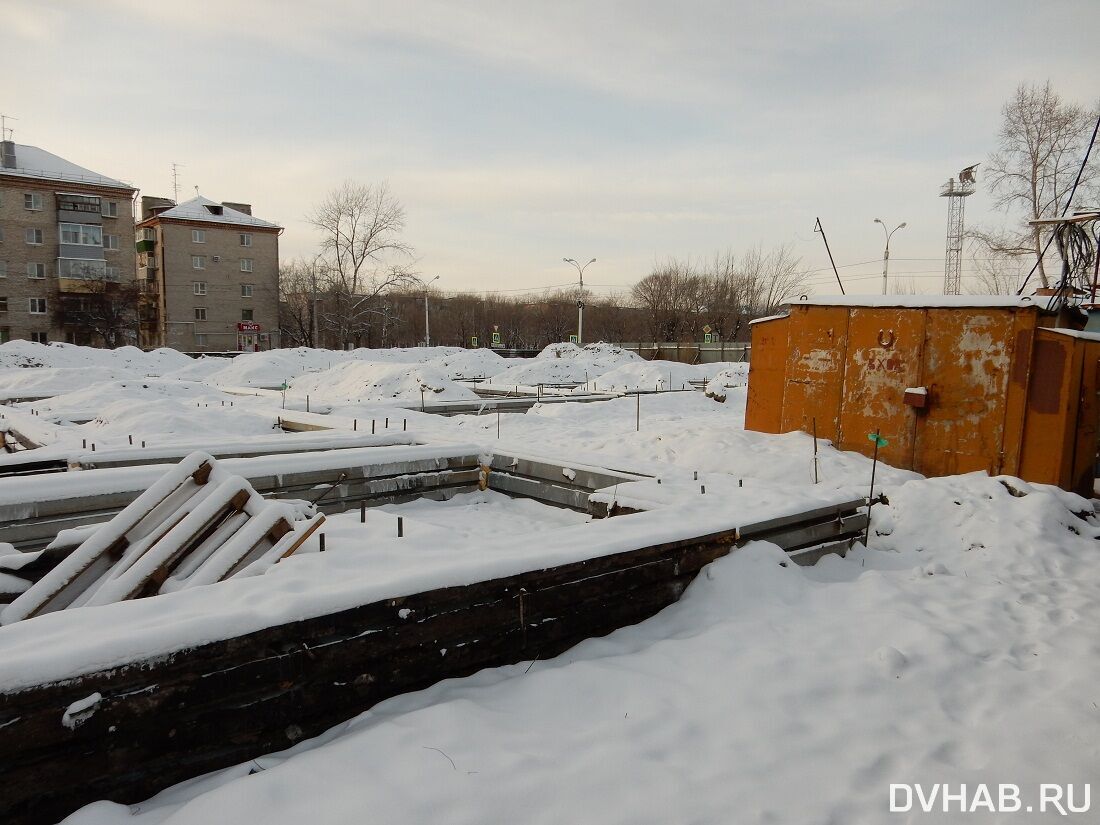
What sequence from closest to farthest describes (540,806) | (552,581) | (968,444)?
(540,806)
(552,581)
(968,444)

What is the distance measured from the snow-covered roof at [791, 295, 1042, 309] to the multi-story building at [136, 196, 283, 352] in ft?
173

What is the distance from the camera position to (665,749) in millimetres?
3373

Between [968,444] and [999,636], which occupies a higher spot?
[968,444]

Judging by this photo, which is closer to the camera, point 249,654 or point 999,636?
point 249,654

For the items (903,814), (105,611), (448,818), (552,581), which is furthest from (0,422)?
(903,814)

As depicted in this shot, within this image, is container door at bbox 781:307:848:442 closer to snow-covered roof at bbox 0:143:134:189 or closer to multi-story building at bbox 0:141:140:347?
multi-story building at bbox 0:141:140:347

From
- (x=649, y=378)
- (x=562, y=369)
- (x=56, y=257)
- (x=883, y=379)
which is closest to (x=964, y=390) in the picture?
(x=883, y=379)

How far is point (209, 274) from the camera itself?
54.0 metres

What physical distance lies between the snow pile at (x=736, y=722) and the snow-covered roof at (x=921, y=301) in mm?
4016

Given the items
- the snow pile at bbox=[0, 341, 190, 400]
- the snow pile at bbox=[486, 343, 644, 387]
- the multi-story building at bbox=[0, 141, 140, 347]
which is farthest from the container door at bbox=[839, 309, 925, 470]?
the multi-story building at bbox=[0, 141, 140, 347]

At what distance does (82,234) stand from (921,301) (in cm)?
5630

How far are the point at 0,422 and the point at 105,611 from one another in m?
12.9

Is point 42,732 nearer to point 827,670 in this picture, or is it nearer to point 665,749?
point 665,749

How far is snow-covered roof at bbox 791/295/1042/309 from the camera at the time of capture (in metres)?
8.27
